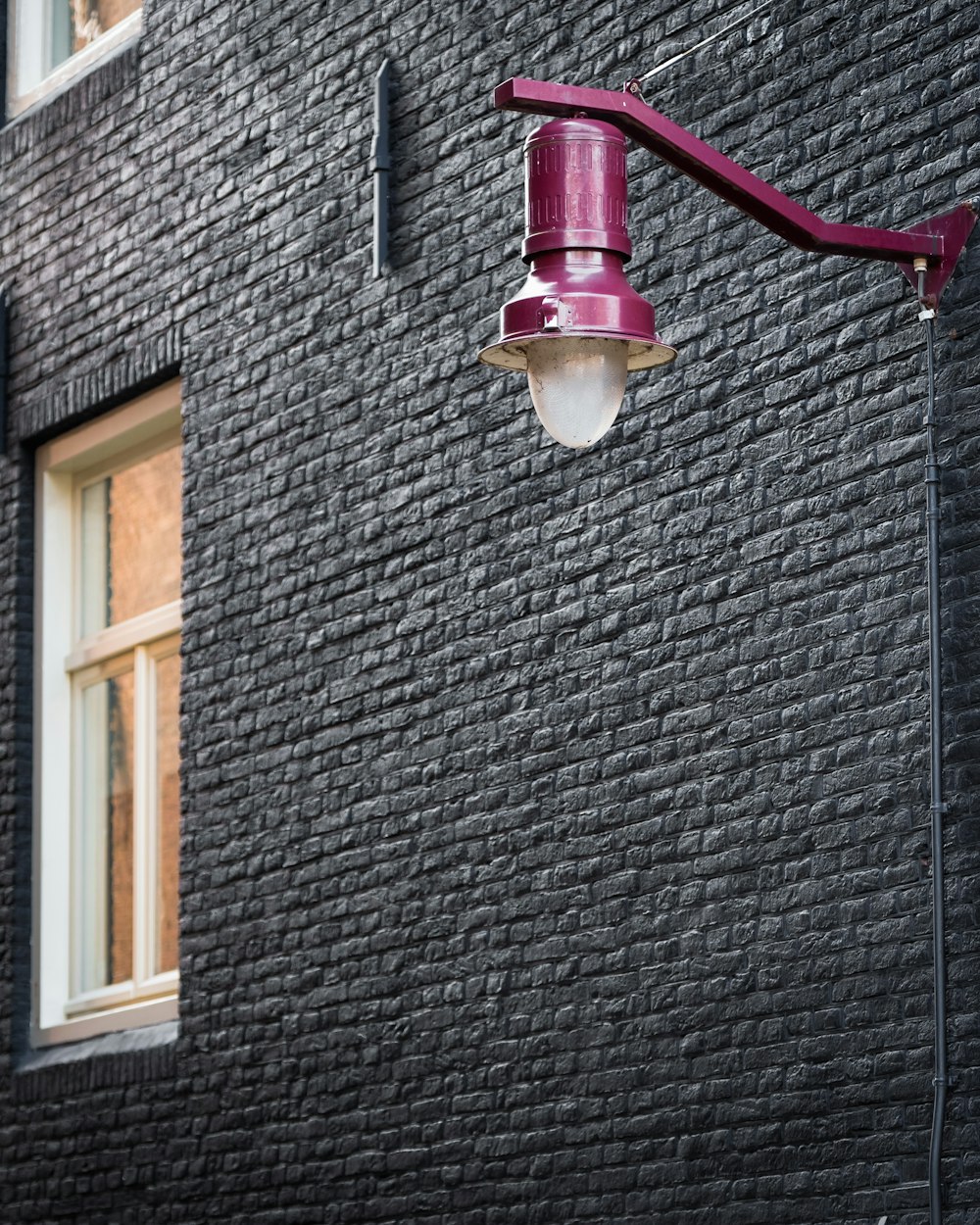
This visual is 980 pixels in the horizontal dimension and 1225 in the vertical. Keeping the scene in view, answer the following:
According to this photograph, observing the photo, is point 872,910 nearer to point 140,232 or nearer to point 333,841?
point 333,841

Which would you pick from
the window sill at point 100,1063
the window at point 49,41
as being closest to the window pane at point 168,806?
the window sill at point 100,1063

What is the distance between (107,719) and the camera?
1002 cm

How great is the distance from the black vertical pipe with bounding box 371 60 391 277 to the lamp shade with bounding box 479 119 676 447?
3406 mm

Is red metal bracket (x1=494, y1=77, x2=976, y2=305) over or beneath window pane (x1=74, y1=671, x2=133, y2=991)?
over

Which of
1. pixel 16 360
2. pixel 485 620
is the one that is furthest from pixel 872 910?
pixel 16 360

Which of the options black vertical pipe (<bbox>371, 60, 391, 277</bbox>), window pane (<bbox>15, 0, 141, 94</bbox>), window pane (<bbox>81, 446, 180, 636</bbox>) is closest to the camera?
black vertical pipe (<bbox>371, 60, 391, 277</bbox>)

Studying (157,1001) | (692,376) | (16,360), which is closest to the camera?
(692,376)

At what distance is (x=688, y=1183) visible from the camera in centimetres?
648

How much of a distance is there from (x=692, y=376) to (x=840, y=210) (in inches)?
28.2

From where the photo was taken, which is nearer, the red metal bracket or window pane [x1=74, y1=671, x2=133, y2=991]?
the red metal bracket

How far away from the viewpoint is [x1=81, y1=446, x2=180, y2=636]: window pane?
975 cm

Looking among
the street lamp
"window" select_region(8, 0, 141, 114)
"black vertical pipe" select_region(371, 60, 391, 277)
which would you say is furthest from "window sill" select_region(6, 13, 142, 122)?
the street lamp

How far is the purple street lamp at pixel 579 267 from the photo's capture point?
4656 millimetres

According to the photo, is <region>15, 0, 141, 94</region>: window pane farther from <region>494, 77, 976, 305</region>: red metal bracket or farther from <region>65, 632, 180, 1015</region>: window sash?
<region>494, 77, 976, 305</region>: red metal bracket
